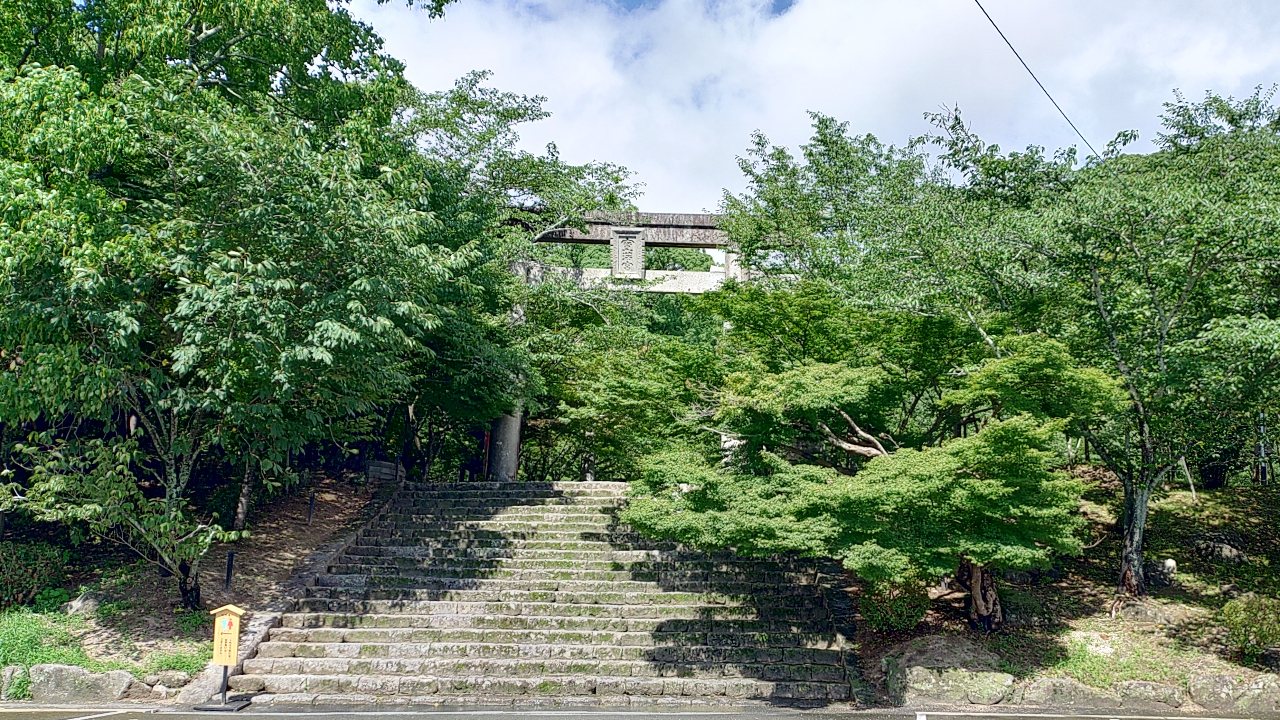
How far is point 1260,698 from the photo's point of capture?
10.9 metres

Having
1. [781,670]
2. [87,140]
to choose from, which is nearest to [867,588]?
[781,670]

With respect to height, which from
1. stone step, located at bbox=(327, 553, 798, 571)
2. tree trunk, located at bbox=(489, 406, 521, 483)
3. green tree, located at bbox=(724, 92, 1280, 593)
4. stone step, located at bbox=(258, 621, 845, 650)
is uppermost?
green tree, located at bbox=(724, 92, 1280, 593)

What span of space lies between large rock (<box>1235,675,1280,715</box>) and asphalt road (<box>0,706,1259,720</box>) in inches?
12.5

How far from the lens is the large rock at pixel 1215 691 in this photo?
11.0 meters

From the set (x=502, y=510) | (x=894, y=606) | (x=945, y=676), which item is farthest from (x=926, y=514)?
(x=502, y=510)

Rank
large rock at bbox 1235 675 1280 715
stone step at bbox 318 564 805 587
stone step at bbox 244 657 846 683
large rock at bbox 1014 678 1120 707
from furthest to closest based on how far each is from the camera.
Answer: stone step at bbox 318 564 805 587, stone step at bbox 244 657 846 683, large rock at bbox 1014 678 1120 707, large rock at bbox 1235 675 1280 715

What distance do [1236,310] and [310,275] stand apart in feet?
43.2

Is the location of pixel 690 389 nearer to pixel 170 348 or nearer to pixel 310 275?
pixel 310 275

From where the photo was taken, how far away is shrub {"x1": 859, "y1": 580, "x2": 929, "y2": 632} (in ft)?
43.0

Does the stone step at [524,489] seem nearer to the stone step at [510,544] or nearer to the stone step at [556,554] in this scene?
the stone step at [510,544]

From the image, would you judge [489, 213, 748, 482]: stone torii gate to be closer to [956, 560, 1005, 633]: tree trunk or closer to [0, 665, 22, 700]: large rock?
[956, 560, 1005, 633]: tree trunk

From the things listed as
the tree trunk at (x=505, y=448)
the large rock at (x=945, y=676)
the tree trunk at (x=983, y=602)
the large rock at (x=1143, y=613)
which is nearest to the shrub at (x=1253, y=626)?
the large rock at (x=1143, y=613)

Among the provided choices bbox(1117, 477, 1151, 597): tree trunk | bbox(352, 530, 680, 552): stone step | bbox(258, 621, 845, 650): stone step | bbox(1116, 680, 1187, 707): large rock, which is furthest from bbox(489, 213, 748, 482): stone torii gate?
Result: bbox(1116, 680, 1187, 707): large rock

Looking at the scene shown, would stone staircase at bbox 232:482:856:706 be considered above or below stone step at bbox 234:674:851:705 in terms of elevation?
above
